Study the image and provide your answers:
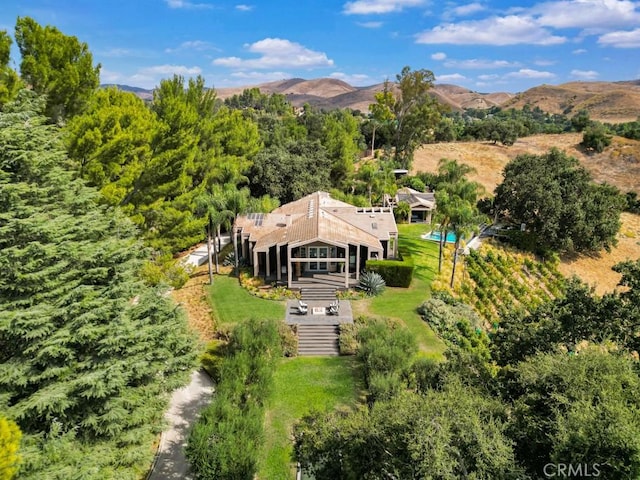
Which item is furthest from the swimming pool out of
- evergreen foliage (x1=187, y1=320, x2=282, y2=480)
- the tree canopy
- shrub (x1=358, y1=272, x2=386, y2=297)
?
evergreen foliage (x1=187, y1=320, x2=282, y2=480)

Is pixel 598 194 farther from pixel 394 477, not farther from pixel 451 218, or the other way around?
pixel 394 477

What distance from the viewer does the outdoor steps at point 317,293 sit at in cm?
2695

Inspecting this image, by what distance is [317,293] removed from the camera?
27.4 m

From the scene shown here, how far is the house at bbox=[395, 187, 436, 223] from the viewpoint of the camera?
145 ft

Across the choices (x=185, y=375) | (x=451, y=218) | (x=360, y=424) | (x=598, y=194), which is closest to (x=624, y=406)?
(x=360, y=424)

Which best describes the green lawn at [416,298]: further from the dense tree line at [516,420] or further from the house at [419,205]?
the house at [419,205]

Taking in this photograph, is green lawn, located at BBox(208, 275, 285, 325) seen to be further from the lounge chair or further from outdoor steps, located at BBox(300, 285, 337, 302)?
outdoor steps, located at BBox(300, 285, 337, 302)

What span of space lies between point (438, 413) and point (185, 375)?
992 cm

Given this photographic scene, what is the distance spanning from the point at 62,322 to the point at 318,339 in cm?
1310

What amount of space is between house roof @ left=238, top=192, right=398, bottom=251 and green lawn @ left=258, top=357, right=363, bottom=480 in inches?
354

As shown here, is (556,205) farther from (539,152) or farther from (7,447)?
(539,152)

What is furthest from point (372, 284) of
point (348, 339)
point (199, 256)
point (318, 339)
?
point (199, 256)

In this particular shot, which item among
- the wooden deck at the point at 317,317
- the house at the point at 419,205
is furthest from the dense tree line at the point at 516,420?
the house at the point at 419,205

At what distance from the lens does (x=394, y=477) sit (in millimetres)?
9781
